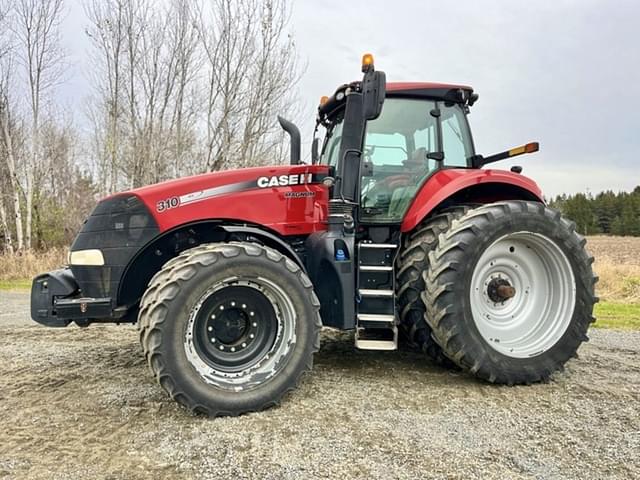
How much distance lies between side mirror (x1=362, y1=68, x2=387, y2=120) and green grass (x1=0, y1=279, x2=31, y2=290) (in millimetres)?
10596

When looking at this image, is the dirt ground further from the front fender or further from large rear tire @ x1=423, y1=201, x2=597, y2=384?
the front fender

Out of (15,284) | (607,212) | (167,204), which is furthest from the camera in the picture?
(607,212)

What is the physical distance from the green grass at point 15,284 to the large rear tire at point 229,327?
10.00 metres

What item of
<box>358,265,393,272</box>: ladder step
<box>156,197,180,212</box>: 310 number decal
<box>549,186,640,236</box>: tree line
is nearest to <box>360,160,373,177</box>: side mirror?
<box>358,265,393,272</box>: ladder step

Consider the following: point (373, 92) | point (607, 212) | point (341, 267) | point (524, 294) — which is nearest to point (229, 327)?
point (341, 267)

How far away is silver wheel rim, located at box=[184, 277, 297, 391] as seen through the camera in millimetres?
2926

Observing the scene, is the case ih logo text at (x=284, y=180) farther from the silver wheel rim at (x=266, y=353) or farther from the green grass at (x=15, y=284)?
the green grass at (x=15, y=284)

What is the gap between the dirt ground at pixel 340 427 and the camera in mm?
Answer: 2262

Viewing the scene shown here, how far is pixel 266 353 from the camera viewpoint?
3.11 metres

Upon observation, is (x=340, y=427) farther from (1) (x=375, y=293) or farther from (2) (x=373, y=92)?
(2) (x=373, y=92)

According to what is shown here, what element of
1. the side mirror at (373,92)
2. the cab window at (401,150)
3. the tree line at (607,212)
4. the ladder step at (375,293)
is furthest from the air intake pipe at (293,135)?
the tree line at (607,212)

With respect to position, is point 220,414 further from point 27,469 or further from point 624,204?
point 624,204

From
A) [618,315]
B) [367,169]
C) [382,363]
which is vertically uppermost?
[367,169]

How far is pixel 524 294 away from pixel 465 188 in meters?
0.98
